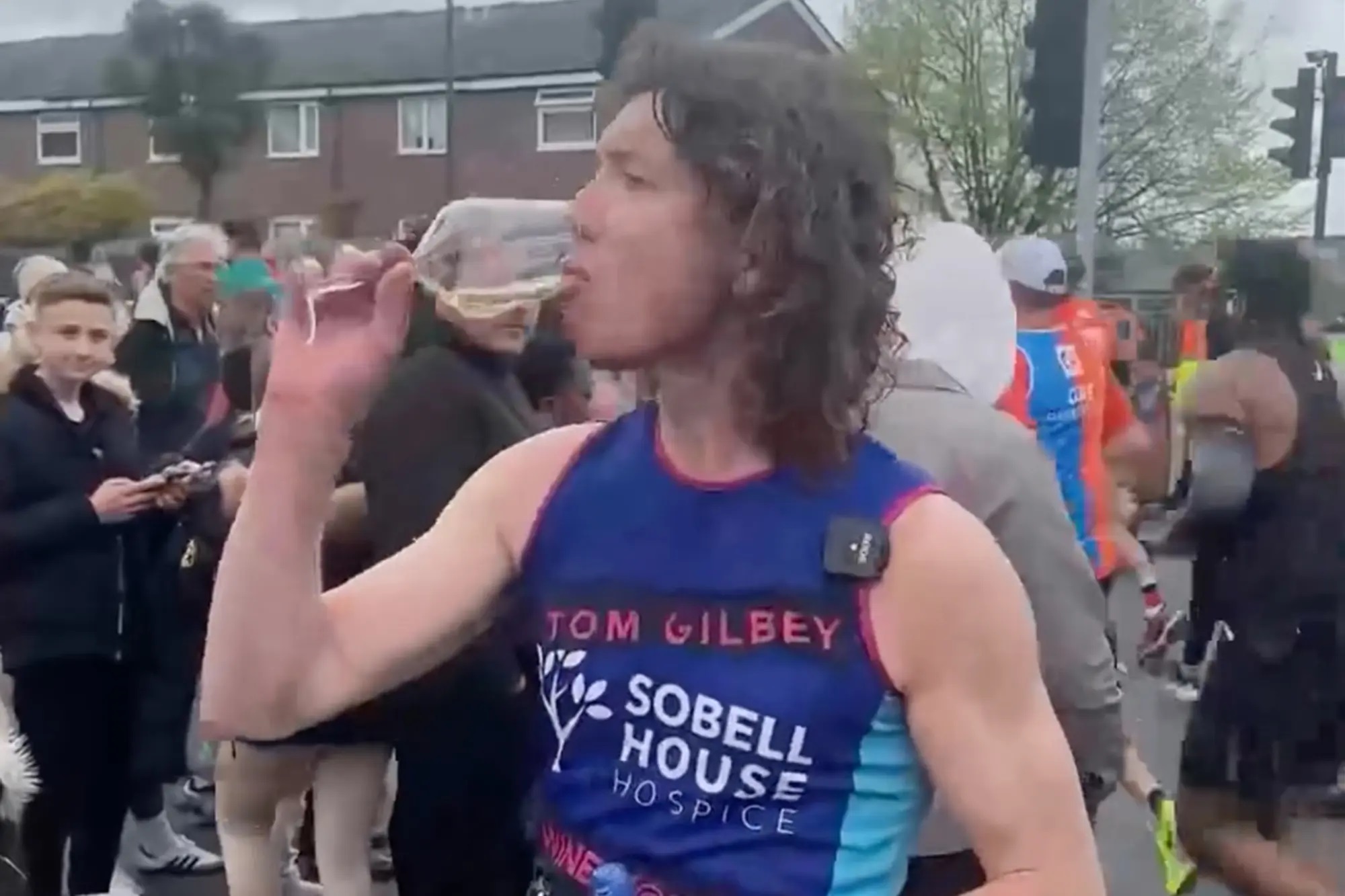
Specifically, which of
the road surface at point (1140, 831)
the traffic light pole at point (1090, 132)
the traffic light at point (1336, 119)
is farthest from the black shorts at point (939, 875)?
the traffic light at point (1336, 119)

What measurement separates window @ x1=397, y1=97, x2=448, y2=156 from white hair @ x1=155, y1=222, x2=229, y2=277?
1344 inches

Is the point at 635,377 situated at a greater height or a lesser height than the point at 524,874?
greater

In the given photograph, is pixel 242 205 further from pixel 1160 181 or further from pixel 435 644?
pixel 435 644

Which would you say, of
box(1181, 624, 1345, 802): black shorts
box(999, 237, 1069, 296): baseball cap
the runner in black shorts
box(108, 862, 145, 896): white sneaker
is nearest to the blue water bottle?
the runner in black shorts

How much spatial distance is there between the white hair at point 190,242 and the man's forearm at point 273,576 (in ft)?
17.0

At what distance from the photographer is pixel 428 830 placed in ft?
12.2

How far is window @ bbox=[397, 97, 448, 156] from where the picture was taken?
40969 mm

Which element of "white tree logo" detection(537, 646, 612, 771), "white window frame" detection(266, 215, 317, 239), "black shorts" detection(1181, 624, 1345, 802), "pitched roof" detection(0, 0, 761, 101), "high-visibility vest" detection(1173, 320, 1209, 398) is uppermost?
"pitched roof" detection(0, 0, 761, 101)

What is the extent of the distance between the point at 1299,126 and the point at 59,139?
131ft

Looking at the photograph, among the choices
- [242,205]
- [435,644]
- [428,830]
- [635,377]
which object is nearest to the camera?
[435,644]

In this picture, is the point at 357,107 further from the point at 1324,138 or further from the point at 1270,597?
the point at 1270,597

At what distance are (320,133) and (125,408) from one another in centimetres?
4059

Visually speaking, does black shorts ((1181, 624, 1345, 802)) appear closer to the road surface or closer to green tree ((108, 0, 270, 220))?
the road surface

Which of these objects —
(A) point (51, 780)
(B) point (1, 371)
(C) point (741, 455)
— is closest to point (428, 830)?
(A) point (51, 780)
